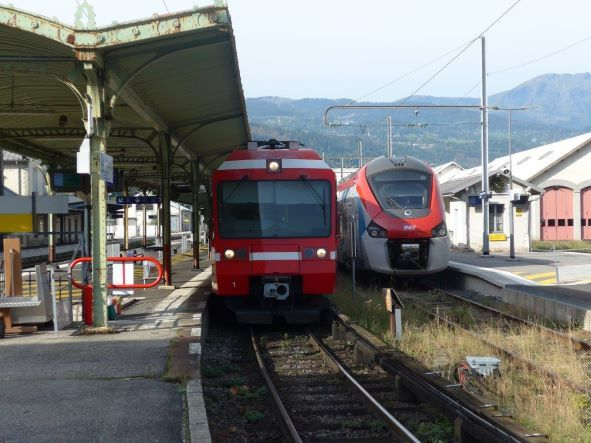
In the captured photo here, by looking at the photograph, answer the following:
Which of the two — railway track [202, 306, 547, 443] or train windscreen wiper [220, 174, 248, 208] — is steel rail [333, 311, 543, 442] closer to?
railway track [202, 306, 547, 443]

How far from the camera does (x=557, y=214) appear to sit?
43.5 meters

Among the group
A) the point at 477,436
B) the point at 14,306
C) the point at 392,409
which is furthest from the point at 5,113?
the point at 477,436

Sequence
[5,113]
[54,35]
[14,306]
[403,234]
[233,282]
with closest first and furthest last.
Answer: [54,35] → [14,306] → [233,282] → [5,113] → [403,234]

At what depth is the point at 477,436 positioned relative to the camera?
5535 mm

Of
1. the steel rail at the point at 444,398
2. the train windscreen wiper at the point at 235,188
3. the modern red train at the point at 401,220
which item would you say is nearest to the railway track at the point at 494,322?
the modern red train at the point at 401,220

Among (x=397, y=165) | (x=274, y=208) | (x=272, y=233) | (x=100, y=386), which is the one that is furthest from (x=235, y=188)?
(x=397, y=165)

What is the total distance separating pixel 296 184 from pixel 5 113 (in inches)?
253

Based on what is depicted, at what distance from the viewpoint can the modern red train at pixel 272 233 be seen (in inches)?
456

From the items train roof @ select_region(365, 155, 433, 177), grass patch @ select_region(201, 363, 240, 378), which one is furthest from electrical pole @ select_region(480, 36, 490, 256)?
grass patch @ select_region(201, 363, 240, 378)

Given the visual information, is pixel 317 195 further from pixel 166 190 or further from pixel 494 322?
pixel 166 190

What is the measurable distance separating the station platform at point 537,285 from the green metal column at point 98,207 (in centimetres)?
749

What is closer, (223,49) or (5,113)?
(223,49)

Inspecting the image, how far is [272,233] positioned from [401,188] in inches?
253

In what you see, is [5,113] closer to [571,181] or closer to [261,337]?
[261,337]
